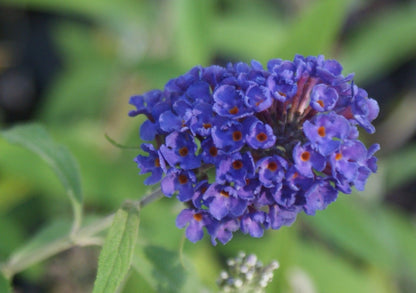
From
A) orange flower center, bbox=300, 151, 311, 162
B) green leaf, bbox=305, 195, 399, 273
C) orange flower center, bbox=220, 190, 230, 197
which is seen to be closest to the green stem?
orange flower center, bbox=220, 190, 230, 197

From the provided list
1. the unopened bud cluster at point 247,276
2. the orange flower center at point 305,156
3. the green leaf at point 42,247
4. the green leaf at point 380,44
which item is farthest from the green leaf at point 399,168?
the orange flower center at point 305,156

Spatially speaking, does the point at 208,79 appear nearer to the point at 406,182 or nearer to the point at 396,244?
the point at 396,244

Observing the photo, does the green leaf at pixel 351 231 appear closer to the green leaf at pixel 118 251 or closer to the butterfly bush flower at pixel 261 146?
the butterfly bush flower at pixel 261 146

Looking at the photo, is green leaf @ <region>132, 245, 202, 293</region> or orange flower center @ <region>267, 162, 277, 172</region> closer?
orange flower center @ <region>267, 162, 277, 172</region>

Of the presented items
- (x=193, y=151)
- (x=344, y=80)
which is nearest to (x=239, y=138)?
(x=193, y=151)

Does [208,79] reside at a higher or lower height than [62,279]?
higher

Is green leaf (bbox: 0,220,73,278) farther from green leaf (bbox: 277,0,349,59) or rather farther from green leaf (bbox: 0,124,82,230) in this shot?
green leaf (bbox: 277,0,349,59)

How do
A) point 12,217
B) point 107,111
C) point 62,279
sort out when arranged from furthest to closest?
1. point 107,111
2. point 12,217
3. point 62,279
